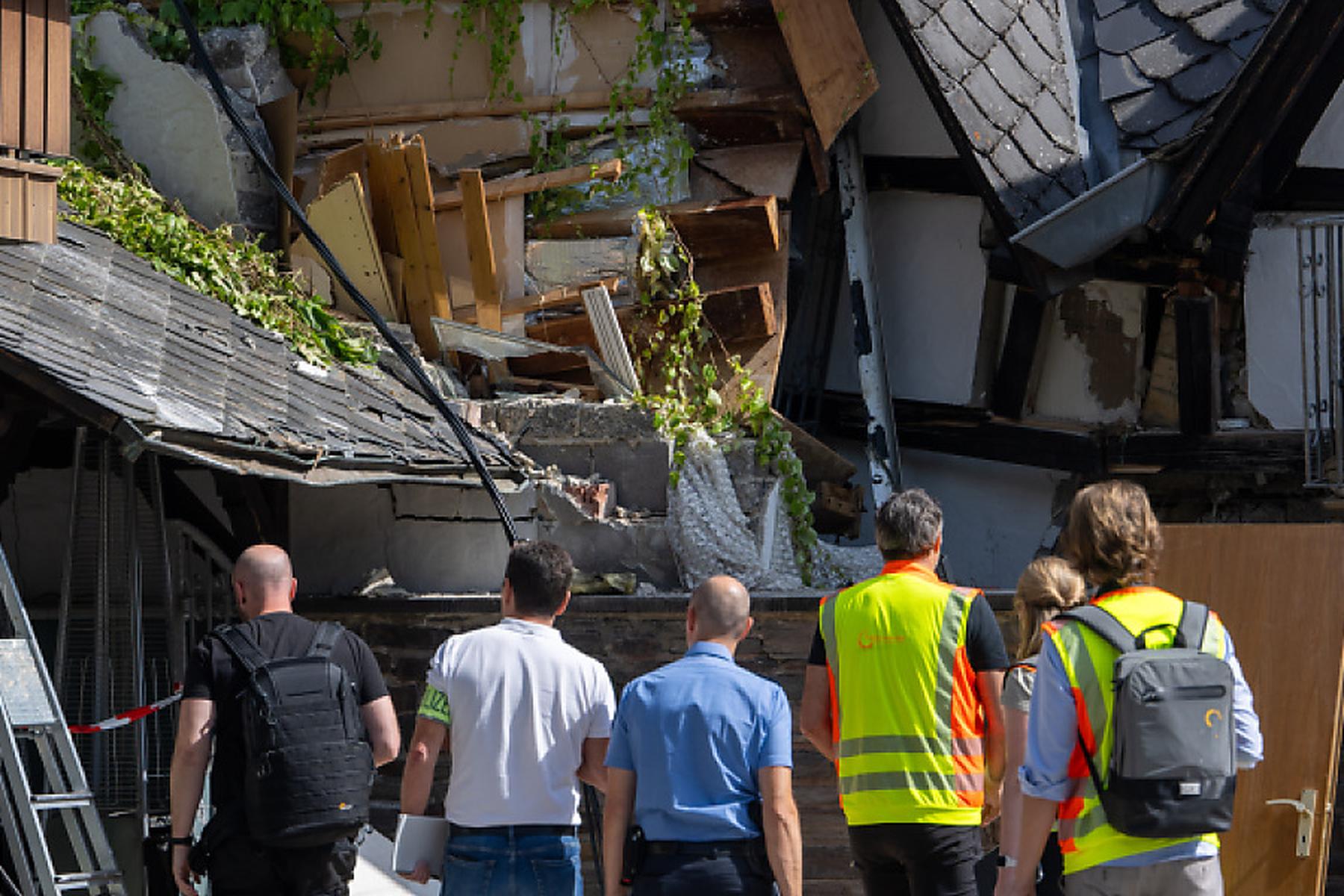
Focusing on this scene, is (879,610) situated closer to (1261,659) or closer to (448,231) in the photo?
(1261,659)

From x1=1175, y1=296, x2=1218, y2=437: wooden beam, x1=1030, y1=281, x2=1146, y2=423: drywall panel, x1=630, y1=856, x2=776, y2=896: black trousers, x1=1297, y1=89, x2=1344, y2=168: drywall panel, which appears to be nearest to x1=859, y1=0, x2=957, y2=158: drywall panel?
x1=1030, y1=281, x2=1146, y2=423: drywall panel

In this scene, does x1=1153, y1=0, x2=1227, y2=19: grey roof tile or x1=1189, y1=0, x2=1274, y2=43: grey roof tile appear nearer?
x1=1189, y1=0, x2=1274, y2=43: grey roof tile

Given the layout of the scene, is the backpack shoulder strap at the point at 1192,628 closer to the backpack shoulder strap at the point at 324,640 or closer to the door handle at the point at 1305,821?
the backpack shoulder strap at the point at 324,640

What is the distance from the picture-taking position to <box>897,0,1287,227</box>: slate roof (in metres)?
9.45

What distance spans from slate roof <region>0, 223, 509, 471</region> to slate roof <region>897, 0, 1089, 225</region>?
10.3 feet

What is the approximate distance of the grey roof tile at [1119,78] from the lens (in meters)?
9.88

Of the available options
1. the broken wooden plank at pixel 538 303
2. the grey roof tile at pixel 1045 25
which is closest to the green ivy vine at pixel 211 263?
the broken wooden plank at pixel 538 303

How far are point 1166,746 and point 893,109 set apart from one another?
23.4ft

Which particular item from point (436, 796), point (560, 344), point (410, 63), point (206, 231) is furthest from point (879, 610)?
point (410, 63)

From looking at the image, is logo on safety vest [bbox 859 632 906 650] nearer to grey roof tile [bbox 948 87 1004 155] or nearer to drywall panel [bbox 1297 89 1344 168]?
grey roof tile [bbox 948 87 1004 155]

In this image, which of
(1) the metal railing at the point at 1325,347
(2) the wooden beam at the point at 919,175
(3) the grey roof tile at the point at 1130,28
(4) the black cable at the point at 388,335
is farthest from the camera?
(2) the wooden beam at the point at 919,175

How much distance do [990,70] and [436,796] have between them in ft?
15.9

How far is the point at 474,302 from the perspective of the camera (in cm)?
955

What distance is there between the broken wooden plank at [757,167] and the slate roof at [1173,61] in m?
1.78
